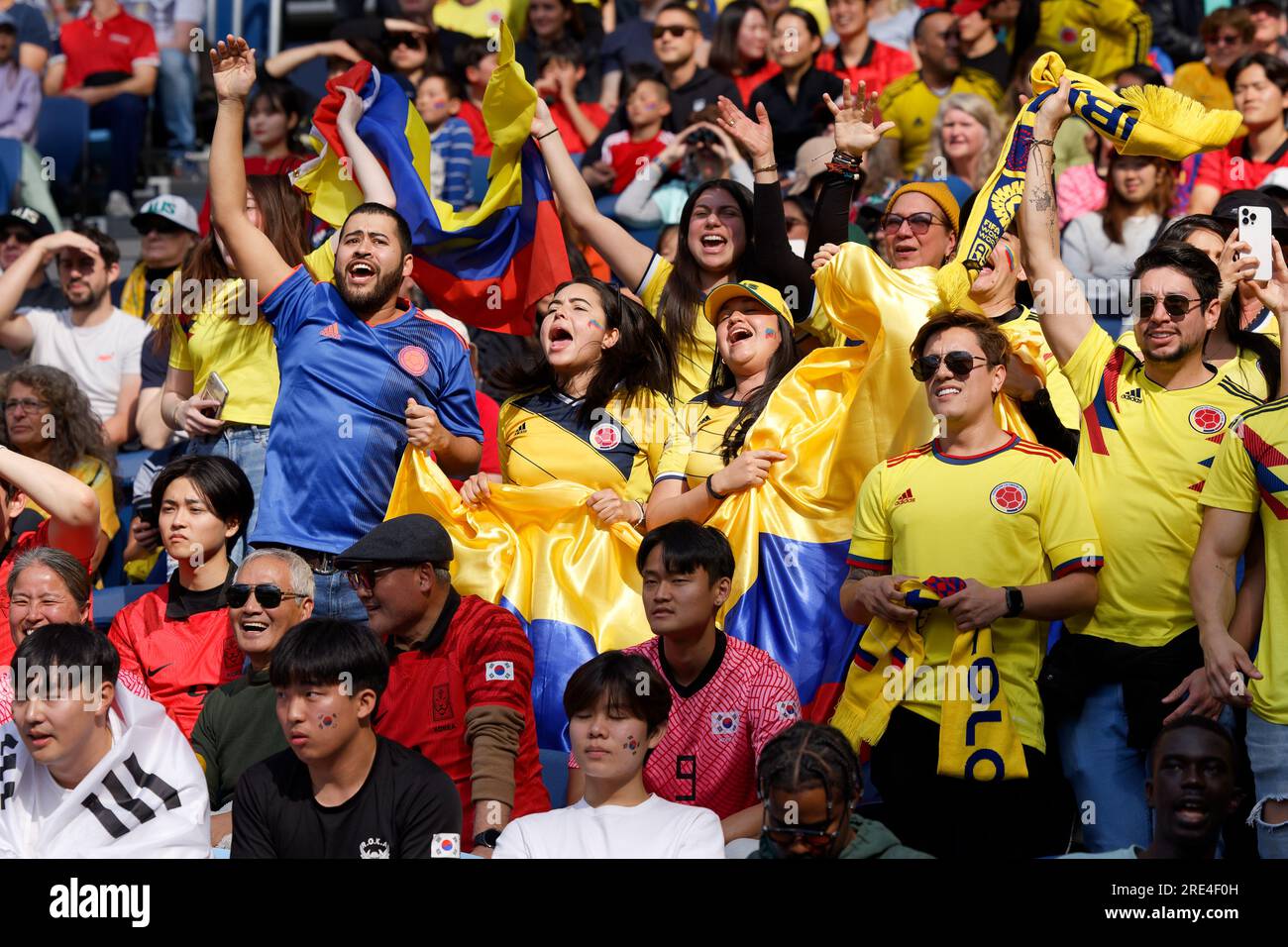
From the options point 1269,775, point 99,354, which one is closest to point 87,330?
point 99,354

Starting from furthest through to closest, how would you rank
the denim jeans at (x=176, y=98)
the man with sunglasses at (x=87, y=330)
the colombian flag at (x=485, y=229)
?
the denim jeans at (x=176, y=98), the man with sunglasses at (x=87, y=330), the colombian flag at (x=485, y=229)

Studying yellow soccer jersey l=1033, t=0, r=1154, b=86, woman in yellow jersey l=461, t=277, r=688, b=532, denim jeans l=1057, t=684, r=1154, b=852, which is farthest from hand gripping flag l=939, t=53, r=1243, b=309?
yellow soccer jersey l=1033, t=0, r=1154, b=86

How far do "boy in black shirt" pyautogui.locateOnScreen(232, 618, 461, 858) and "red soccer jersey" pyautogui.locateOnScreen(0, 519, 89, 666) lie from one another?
5.36 feet

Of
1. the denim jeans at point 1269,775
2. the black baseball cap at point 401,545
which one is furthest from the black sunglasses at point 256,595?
the denim jeans at point 1269,775

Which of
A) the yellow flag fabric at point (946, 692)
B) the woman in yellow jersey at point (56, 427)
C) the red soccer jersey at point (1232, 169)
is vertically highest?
the red soccer jersey at point (1232, 169)

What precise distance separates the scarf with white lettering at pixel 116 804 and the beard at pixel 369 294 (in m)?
1.90

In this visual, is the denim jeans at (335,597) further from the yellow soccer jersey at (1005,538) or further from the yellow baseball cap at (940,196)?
the yellow baseball cap at (940,196)

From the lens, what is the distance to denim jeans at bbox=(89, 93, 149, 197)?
445 inches

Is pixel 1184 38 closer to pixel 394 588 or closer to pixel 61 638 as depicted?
pixel 394 588

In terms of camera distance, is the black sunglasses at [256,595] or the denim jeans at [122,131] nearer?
the black sunglasses at [256,595]

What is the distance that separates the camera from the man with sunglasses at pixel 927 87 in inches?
382

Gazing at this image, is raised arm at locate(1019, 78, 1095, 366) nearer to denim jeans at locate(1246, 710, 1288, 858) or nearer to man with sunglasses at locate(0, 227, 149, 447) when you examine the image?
denim jeans at locate(1246, 710, 1288, 858)

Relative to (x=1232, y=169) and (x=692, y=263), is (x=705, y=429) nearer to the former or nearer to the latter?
(x=692, y=263)

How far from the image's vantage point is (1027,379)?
18.4 feet
